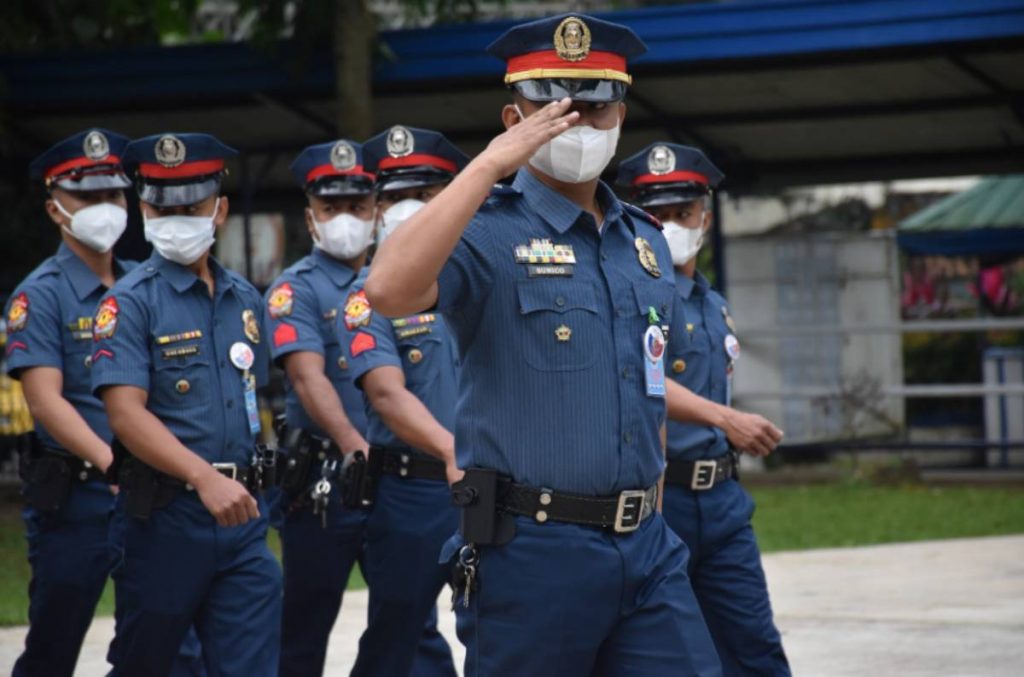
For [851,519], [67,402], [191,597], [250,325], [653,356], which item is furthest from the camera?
[851,519]

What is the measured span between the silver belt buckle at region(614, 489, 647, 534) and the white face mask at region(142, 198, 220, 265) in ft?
7.03

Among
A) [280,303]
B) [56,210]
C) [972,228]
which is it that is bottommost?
[280,303]

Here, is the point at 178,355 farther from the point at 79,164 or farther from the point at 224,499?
the point at 79,164

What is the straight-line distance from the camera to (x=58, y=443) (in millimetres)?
6391

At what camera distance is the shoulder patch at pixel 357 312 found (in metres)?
6.19

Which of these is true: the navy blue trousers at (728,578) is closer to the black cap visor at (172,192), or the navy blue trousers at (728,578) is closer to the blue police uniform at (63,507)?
the black cap visor at (172,192)

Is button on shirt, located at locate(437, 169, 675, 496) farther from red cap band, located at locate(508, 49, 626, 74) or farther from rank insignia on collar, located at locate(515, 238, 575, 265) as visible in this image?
red cap band, located at locate(508, 49, 626, 74)

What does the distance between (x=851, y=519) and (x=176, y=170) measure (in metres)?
8.24

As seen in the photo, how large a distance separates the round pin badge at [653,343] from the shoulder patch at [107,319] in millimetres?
1987

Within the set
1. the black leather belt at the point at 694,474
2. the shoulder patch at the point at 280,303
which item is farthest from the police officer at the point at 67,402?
the black leather belt at the point at 694,474

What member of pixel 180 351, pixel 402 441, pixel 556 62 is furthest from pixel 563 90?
pixel 402 441

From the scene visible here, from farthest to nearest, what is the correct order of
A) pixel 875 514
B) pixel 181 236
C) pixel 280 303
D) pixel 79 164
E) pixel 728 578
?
pixel 875 514 → pixel 280 303 → pixel 79 164 → pixel 728 578 → pixel 181 236

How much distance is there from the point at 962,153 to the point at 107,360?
10.2 meters

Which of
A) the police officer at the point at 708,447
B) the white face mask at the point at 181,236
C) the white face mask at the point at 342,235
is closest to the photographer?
the white face mask at the point at 181,236
